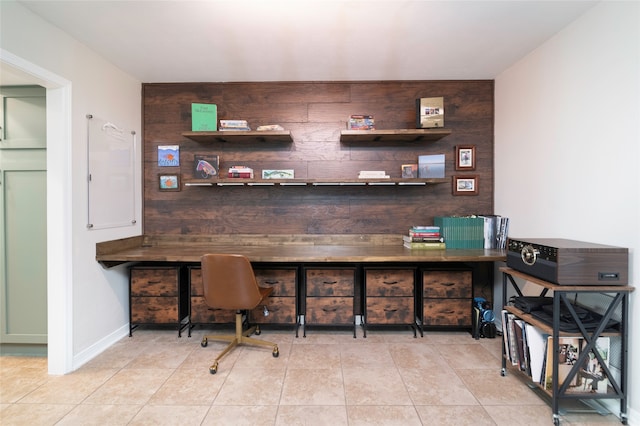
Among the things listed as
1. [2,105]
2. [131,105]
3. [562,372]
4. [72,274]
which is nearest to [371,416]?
[562,372]

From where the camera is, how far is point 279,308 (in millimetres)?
2730

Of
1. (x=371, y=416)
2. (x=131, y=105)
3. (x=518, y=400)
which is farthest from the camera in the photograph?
(x=131, y=105)

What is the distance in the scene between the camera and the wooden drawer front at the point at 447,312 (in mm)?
2693

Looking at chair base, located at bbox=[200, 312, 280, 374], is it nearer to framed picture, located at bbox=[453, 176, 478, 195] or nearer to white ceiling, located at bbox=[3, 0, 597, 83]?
white ceiling, located at bbox=[3, 0, 597, 83]

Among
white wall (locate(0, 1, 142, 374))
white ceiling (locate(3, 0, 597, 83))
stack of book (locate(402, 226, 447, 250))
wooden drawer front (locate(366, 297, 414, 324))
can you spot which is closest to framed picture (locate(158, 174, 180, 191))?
white wall (locate(0, 1, 142, 374))

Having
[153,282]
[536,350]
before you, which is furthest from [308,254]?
[536,350]

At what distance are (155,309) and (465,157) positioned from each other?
11.4 feet

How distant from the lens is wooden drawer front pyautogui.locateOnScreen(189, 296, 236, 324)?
275 centimetres

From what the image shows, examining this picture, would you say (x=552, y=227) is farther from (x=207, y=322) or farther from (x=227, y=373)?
(x=207, y=322)

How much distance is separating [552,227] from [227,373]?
2730mm

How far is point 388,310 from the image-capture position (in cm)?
271

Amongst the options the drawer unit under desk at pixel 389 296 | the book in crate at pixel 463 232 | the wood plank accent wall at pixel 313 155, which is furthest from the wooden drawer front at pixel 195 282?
the book in crate at pixel 463 232

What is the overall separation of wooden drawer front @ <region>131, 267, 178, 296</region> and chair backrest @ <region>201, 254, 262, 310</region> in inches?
28.3

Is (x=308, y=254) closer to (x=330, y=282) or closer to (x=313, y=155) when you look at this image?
(x=330, y=282)
